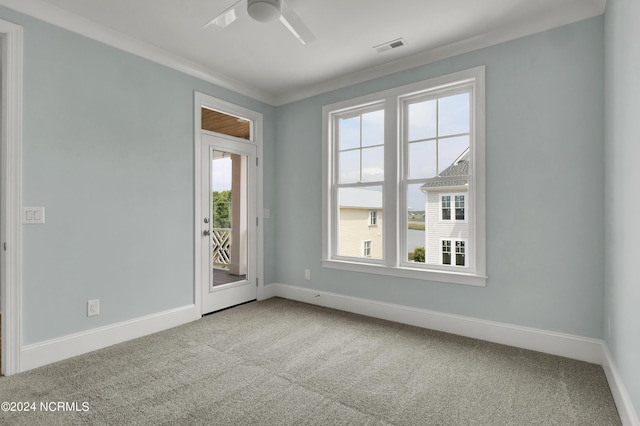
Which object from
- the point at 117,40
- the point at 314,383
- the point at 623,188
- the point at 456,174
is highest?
the point at 117,40

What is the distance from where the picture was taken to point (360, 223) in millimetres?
4020

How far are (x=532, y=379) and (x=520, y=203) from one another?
4.51 feet

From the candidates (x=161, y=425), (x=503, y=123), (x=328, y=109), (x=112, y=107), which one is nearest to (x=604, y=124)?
(x=503, y=123)

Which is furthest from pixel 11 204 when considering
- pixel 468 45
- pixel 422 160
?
pixel 468 45

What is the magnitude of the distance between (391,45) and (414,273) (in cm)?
226

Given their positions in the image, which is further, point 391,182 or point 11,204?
point 391,182

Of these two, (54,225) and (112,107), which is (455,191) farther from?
(54,225)

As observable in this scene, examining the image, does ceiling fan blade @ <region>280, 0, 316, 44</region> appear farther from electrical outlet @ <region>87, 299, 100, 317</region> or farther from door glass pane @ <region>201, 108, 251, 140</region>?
electrical outlet @ <region>87, 299, 100, 317</region>

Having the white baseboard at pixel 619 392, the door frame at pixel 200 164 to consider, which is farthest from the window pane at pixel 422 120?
the white baseboard at pixel 619 392

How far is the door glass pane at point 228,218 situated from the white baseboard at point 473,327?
0.95m

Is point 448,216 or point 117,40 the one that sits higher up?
point 117,40

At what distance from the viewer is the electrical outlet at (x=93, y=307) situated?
112 inches

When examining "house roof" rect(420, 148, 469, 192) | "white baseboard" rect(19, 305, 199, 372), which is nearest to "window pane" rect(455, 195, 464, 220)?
"house roof" rect(420, 148, 469, 192)

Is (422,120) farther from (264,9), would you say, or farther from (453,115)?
(264,9)
